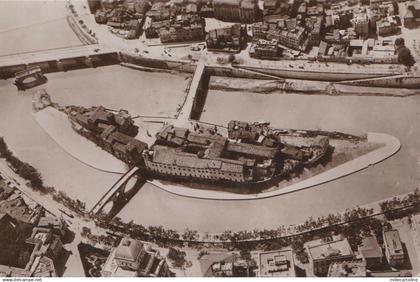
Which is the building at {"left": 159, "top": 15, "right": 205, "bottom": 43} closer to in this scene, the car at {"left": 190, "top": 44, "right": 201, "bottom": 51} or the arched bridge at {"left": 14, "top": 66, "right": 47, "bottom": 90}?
the car at {"left": 190, "top": 44, "right": 201, "bottom": 51}

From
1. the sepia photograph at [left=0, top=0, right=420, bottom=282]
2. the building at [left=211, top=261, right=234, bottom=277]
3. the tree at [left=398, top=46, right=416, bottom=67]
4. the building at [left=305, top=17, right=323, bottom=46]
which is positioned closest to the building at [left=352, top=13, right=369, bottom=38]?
the sepia photograph at [left=0, top=0, right=420, bottom=282]

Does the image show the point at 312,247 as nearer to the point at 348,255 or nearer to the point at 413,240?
the point at 348,255

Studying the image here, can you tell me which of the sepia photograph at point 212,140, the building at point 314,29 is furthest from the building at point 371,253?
the building at point 314,29

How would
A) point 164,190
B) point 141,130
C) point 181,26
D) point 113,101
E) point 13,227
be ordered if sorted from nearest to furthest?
point 13,227 < point 164,190 < point 141,130 < point 113,101 < point 181,26

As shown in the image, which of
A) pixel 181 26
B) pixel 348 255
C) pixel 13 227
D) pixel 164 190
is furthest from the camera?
pixel 181 26

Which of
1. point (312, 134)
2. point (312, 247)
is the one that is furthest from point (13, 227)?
point (312, 134)

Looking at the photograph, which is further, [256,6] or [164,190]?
[256,6]
